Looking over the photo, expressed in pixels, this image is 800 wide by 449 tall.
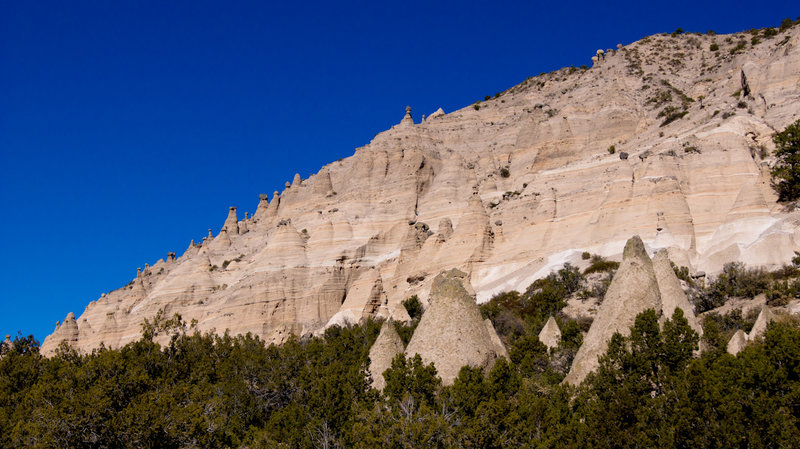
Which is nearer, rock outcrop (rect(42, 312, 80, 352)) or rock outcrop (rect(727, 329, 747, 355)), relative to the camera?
rock outcrop (rect(727, 329, 747, 355))

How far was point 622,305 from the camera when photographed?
21.0 meters

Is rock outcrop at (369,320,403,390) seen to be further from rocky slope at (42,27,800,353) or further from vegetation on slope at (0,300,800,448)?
rocky slope at (42,27,800,353)

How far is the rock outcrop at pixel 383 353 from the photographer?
23.5 meters

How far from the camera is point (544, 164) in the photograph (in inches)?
2894

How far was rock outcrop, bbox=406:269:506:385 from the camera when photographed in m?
21.1

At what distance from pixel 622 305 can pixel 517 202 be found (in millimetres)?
42955

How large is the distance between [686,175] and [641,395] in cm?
3931

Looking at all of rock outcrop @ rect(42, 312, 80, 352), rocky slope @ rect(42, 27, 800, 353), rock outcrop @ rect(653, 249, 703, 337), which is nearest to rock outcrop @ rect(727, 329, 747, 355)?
rock outcrop @ rect(653, 249, 703, 337)

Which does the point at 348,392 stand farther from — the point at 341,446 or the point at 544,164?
the point at 544,164

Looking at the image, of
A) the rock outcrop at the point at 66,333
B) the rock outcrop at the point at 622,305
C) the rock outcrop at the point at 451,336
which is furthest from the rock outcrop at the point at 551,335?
the rock outcrop at the point at 66,333

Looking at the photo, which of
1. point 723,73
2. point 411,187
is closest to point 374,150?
point 411,187

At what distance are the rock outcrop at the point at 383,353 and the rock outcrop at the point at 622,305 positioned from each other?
5752mm

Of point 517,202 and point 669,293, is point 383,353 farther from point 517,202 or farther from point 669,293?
point 517,202

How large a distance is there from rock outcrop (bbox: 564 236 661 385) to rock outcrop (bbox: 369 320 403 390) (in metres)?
5.75
